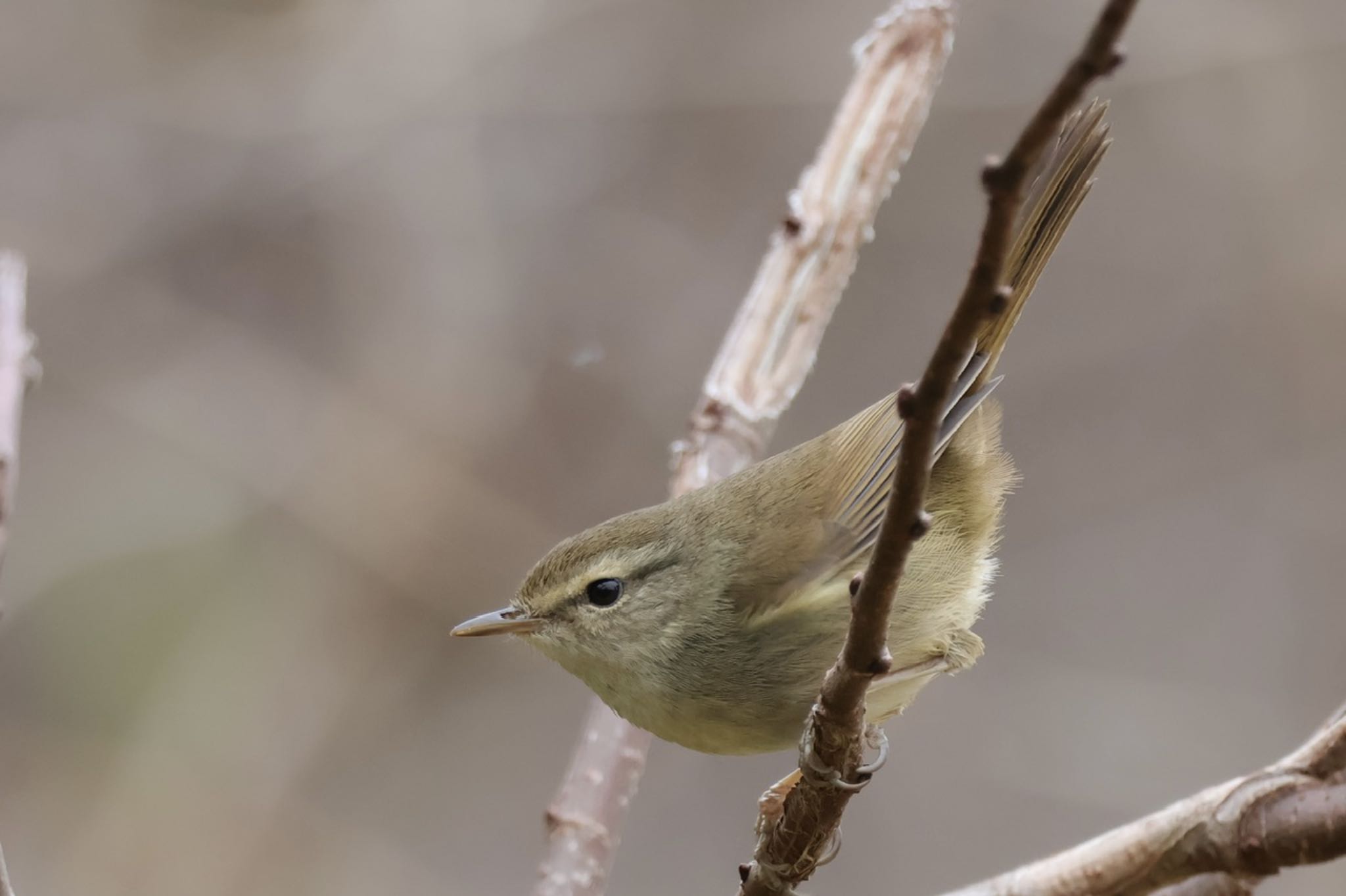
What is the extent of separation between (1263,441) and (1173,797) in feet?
6.04

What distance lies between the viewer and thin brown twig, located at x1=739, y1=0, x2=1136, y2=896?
3.92 ft

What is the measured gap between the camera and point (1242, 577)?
6230 mm

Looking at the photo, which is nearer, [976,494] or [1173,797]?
[976,494]

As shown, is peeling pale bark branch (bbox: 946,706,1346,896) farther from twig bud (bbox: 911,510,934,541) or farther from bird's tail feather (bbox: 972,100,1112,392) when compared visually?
bird's tail feather (bbox: 972,100,1112,392)

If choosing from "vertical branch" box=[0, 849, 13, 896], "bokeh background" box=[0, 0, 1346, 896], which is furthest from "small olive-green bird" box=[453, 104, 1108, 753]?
"bokeh background" box=[0, 0, 1346, 896]

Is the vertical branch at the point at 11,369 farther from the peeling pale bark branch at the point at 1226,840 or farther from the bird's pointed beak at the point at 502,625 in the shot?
the peeling pale bark branch at the point at 1226,840

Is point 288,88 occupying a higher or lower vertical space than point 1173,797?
higher

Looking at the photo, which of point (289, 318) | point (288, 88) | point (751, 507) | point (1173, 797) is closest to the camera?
point (751, 507)

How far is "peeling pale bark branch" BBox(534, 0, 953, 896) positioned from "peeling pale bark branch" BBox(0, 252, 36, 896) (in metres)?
1.71

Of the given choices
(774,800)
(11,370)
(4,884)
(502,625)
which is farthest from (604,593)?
(4,884)

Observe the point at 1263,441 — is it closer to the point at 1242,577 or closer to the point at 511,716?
the point at 1242,577

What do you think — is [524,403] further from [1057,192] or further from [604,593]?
[1057,192]

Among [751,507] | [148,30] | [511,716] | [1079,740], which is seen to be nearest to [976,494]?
[751,507]

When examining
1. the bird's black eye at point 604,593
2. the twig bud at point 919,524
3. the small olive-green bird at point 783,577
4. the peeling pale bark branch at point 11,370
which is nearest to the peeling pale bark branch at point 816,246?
the small olive-green bird at point 783,577
